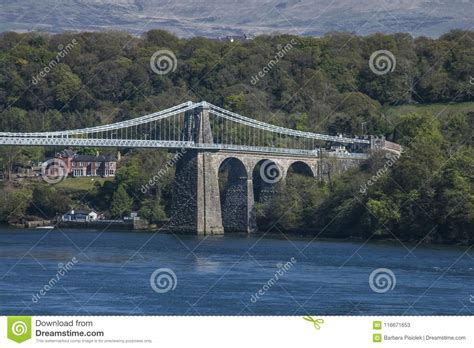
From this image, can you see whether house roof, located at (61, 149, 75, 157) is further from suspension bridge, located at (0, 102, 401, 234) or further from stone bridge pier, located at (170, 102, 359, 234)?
stone bridge pier, located at (170, 102, 359, 234)

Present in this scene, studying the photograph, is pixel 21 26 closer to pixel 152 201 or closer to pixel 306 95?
pixel 306 95

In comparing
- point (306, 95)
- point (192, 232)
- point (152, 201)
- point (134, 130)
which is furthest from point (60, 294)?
point (306, 95)

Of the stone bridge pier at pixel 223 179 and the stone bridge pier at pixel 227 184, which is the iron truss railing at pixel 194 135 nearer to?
the stone bridge pier at pixel 223 179

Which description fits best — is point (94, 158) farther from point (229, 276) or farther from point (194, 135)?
point (229, 276)

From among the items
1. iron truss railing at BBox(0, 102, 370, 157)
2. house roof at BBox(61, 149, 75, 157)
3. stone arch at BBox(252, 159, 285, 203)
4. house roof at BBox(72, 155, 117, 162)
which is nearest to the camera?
iron truss railing at BBox(0, 102, 370, 157)
